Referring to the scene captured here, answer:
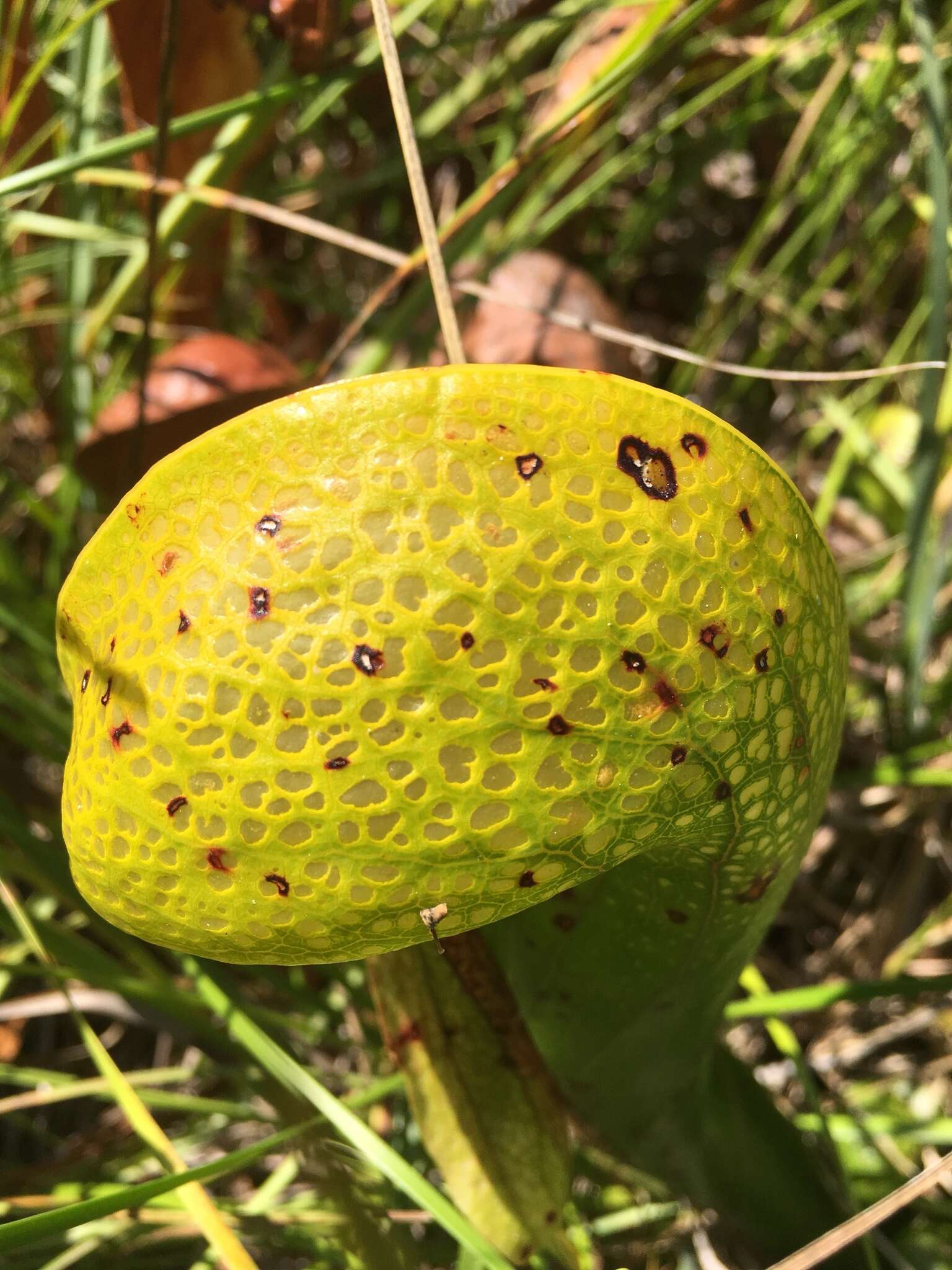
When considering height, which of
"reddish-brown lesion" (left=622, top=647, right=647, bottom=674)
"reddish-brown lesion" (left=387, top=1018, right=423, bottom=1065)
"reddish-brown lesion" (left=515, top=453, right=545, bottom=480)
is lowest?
"reddish-brown lesion" (left=387, top=1018, right=423, bottom=1065)

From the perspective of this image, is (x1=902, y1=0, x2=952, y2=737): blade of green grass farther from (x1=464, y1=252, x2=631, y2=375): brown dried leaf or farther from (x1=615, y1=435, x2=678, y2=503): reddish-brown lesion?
(x1=615, y1=435, x2=678, y2=503): reddish-brown lesion

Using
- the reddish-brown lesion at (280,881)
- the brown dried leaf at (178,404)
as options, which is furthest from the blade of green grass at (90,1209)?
the brown dried leaf at (178,404)

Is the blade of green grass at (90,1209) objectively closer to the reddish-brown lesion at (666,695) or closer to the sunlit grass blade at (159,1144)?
the sunlit grass blade at (159,1144)

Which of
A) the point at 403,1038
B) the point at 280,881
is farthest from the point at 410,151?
the point at 403,1038

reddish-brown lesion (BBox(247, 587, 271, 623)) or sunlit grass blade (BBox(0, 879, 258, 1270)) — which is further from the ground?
reddish-brown lesion (BBox(247, 587, 271, 623))

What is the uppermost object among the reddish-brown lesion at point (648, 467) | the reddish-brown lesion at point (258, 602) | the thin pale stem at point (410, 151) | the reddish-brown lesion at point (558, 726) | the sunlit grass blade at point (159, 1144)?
the thin pale stem at point (410, 151)

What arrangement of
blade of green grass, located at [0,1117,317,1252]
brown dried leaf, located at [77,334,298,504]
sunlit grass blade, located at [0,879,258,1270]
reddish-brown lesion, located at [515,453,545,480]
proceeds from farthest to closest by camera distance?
brown dried leaf, located at [77,334,298,504]
sunlit grass blade, located at [0,879,258,1270]
blade of green grass, located at [0,1117,317,1252]
reddish-brown lesion, located at [515,453,545,480]

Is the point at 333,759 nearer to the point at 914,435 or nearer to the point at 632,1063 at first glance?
the point at 632,1063

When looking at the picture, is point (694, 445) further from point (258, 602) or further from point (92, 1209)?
point (92, 1209)

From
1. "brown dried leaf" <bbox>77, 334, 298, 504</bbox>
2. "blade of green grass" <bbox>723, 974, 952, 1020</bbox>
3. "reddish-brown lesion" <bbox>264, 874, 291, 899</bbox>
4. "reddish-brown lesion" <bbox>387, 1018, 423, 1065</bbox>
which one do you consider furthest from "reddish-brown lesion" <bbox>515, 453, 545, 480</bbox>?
"brown dried leaf" <bbox>77, 334, 298, 504</bbox>

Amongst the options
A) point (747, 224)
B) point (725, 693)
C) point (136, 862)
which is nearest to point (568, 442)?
point (725, 693)

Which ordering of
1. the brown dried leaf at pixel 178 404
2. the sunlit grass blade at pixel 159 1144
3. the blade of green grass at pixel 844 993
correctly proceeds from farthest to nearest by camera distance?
the brown dried leaf at pixel 178 404 → the blade of green grass at pixel 844 993 → the sunlit grass blade at pixel 159 1144

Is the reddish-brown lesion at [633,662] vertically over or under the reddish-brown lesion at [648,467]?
under
